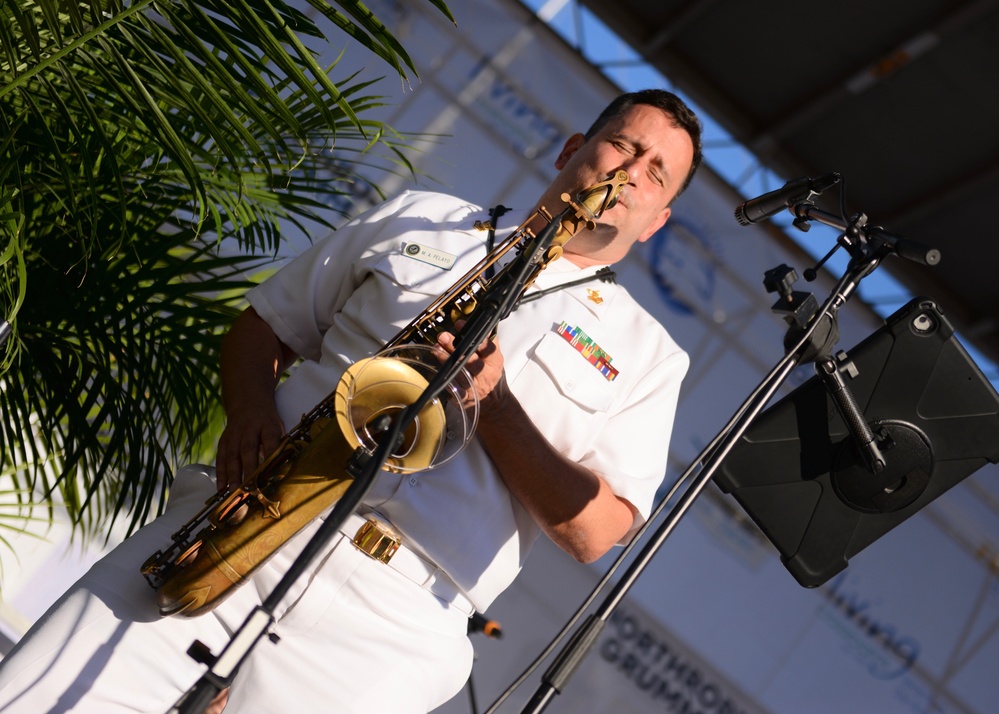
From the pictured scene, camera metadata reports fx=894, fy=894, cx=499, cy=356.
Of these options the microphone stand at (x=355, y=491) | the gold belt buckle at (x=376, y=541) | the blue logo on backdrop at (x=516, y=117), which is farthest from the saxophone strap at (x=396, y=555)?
the blue logo on backdrop at (x=516, y=117)

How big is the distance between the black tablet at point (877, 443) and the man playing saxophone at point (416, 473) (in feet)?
0.76

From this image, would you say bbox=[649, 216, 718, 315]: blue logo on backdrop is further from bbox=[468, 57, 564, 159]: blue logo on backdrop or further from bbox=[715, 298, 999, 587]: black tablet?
bbox=[715, 298, 999, 587]: black tablet

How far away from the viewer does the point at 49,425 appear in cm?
233

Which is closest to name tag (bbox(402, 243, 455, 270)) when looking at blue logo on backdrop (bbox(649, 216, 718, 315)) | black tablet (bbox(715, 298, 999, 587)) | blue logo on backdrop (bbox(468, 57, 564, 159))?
black tablet (bbox(715, 298, 999, 587))

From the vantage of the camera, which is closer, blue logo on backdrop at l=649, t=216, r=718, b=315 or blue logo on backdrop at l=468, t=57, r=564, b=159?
blue logo on backdrop at l=468, t=57, r=564, b=159

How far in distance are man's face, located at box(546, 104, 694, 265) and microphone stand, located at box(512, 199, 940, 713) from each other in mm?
424

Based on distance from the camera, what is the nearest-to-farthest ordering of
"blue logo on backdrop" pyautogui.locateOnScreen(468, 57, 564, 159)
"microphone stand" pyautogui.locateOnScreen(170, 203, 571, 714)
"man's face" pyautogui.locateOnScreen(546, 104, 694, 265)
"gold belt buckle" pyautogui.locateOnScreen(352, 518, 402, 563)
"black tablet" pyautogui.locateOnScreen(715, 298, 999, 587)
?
"microphone stand" pyautogui.locateOnScreen(170, 203, 571, 714) → "gold belt buckle" pyautogui.locateOnScreen(352, 518, 402, 563) → "black tablet" pyautogui.locateOnScreen(715, 298, 999, 587) → "man's face" pyautogui.locateOnScreen(546, 104, 694, 265) → "blue logo on backdrop" pyautogui.locateOnScreen(468, 57, 564, 159)

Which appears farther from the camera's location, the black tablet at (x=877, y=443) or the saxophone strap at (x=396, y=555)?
the black tablet at (x=877, y=443)

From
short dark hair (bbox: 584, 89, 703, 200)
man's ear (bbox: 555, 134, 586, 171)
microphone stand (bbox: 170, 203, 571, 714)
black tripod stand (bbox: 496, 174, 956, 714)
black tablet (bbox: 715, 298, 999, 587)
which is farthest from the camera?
man's ear (bbox: 555, 134, 586, 171)

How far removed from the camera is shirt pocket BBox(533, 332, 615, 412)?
177 cm

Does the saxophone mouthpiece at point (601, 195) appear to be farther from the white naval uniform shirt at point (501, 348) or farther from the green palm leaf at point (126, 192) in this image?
the green palm leaf at point (126, 192)

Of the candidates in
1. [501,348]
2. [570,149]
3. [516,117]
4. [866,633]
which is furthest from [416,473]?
[866,633]

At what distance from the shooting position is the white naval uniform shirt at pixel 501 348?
1.60 m

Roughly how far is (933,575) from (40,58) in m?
6.80
